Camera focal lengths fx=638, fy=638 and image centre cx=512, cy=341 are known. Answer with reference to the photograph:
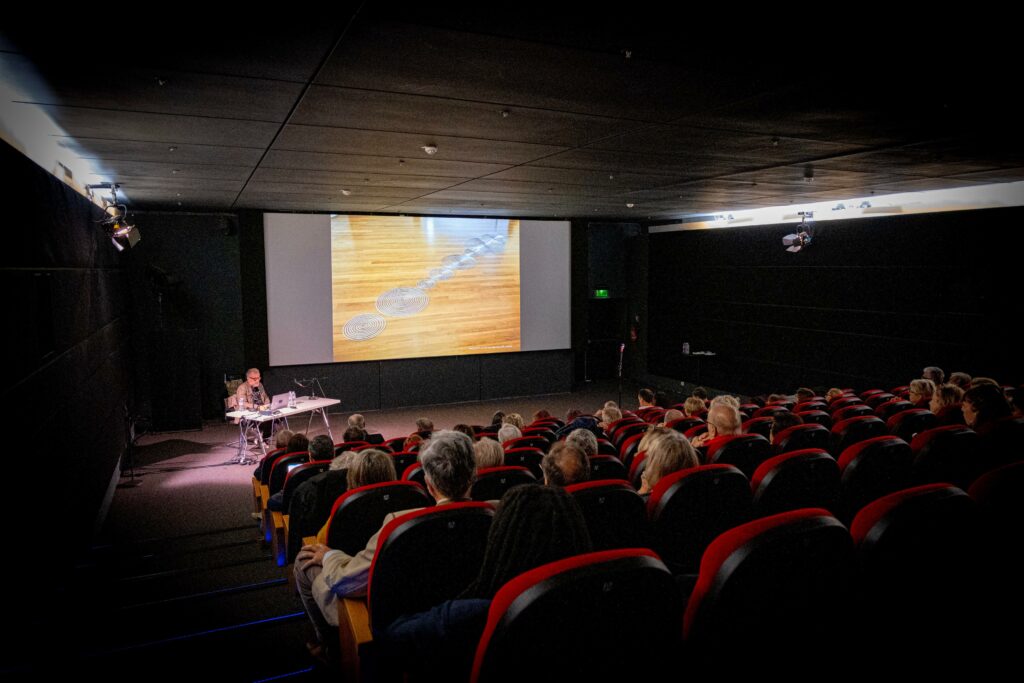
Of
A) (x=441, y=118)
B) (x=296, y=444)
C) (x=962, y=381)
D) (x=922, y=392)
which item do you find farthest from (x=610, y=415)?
(x=441, y=118)

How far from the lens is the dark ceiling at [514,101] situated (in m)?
2.99

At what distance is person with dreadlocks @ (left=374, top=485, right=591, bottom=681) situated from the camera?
67.2 inches

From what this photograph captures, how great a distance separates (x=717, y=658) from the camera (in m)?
1.73

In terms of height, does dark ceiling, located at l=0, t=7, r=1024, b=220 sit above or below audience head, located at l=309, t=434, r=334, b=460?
above

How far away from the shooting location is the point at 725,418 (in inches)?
186

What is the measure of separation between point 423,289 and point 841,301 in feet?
24.1

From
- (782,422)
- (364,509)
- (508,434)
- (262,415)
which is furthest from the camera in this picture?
(262,415)

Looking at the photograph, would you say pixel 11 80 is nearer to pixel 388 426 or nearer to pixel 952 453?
pixel 952 453

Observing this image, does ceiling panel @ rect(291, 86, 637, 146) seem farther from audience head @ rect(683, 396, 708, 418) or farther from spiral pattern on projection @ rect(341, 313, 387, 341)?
spiral pattern on projection @ rect(341, 313, 387, 341)

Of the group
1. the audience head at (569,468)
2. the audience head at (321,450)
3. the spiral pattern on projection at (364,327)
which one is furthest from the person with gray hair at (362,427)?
the spiral pattern on projection at (364,327)

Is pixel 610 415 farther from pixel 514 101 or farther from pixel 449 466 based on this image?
pixel 449 466

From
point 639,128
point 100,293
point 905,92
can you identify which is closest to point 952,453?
point 905,92

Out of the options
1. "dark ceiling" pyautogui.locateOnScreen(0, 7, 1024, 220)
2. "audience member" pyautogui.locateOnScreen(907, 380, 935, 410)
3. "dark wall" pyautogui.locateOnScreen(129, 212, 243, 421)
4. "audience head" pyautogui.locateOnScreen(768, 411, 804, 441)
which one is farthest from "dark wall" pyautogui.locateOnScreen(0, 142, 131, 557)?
"audience member" pyautogui.locateOnScreen(907, 380, 935, 410)

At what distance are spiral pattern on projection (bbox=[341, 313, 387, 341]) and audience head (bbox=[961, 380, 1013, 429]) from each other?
373 inches
